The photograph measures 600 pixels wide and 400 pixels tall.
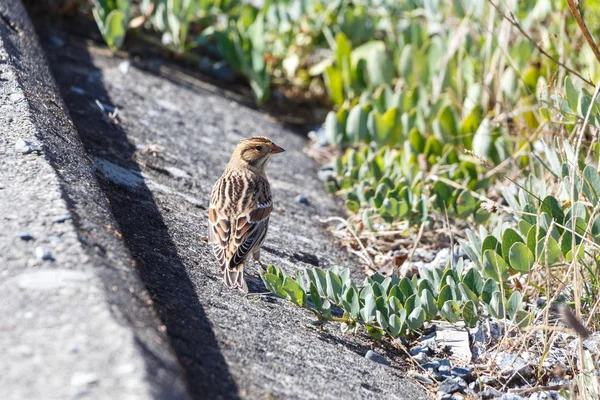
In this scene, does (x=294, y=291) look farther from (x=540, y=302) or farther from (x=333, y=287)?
(x=540, y=302)

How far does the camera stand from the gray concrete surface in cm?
264

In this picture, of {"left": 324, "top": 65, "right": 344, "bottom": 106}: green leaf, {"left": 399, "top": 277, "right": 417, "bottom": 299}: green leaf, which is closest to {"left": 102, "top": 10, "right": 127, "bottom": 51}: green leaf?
{"left": 324, "top": 65, "right": 344, "bottom": 106}: green leaf

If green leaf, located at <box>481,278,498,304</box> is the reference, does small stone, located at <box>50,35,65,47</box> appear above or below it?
above

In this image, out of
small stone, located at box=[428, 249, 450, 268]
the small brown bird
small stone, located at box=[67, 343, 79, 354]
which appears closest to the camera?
small stone, located at box=[67, 343, 79, 354]

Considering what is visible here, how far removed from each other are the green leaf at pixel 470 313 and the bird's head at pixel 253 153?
79.8 inches

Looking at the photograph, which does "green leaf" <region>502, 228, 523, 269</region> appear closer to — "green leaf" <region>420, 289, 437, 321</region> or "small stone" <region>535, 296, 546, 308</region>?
"small stone" <region>535, 296, 546, 308</region>

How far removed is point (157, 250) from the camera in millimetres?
4062

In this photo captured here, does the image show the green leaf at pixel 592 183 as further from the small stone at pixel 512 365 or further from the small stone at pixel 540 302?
the small stone at pixel 512 365

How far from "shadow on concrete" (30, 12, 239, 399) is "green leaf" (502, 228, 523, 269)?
5.10 feet

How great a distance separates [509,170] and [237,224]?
2.67 meters

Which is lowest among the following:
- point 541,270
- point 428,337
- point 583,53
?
point 428,337

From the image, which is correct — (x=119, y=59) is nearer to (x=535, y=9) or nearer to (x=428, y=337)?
(x=535, y=9)

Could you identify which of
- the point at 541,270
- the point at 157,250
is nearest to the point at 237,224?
the point at 157,250

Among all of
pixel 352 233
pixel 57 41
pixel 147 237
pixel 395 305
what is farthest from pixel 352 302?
pixel 57 41
